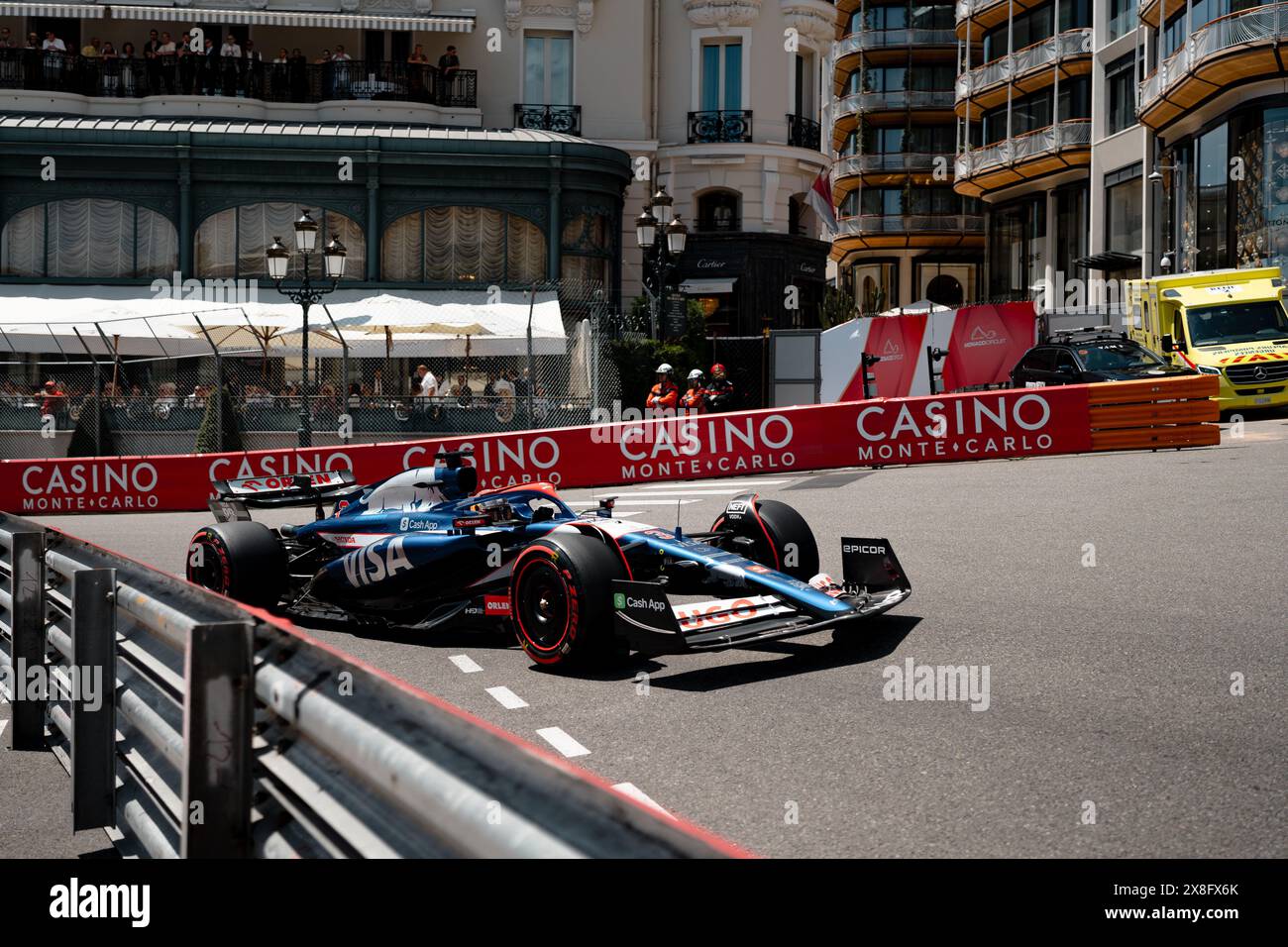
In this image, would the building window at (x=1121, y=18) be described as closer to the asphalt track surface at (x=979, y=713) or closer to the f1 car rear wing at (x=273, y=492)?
the asphalt track surface at (x=979, y=713)

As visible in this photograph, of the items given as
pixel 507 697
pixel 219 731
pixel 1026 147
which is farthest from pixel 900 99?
pixel 219 731

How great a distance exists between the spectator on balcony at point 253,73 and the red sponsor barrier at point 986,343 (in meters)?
19.1

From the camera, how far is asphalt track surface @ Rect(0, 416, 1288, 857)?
4.55 meters

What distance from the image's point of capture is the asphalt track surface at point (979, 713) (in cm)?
455

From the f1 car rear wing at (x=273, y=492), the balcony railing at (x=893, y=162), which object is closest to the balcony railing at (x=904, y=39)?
the balcony railing at (x=893, y=162)

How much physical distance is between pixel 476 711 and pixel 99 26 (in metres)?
34.3

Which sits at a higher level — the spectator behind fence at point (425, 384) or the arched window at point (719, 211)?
the arched window at point (719, 211)

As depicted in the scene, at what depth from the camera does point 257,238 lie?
3256 cm

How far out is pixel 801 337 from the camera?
28.0 meters
